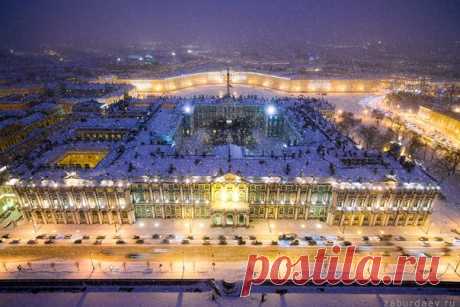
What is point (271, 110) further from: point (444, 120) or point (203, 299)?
point (203, 299)

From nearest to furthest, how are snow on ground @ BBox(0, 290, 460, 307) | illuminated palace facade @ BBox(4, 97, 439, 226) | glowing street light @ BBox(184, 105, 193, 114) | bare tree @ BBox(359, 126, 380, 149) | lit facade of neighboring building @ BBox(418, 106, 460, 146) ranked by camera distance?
snow on ground @ BBox(0, 290, 460, 307)
illuminated palace facade @ BBox(4, 97, 439, 226)
bare tree @ BBox(359, 126, 380, 149)
lit facade of neighboring building @ BBox(418, 106, 460, 146)
glowing street light @ BBox(184, 105, 193, 114)

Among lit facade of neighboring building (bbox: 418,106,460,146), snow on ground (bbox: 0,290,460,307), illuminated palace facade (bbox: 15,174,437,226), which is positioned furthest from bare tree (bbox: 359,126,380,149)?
snow on ground (bbox: 0,290,460,307)

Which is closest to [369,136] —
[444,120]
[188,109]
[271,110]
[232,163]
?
[271,110]

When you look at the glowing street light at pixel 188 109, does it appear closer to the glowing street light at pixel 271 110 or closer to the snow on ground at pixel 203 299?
the glowing street light at pixel 271 110

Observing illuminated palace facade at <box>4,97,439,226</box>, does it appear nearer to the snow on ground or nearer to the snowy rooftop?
the snowy rooftop

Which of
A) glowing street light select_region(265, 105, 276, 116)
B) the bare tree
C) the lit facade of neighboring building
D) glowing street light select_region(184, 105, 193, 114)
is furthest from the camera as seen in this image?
glowing street light select_region(184, 105, 193, 114)

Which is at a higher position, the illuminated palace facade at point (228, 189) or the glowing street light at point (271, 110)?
the glowing street light at point (271, 110)

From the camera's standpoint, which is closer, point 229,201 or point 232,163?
point 229,201

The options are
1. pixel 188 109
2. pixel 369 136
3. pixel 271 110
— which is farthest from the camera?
pixel 188 109

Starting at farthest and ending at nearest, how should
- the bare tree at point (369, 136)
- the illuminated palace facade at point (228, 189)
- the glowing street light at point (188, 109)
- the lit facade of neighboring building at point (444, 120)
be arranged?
the glowing street light at point (188, 109)
the lit facade of neighboring building at point (444, 120)
the bare tree at point (369, 136)
the illuminated palace facade at point (228, 189)

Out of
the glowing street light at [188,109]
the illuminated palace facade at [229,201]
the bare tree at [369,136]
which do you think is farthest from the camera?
the glowing street light at [188,109]

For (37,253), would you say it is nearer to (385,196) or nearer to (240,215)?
(240,215)

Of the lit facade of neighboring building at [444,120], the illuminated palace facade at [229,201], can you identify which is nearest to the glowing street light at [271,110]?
the illuminated palace facade at [229,201]
